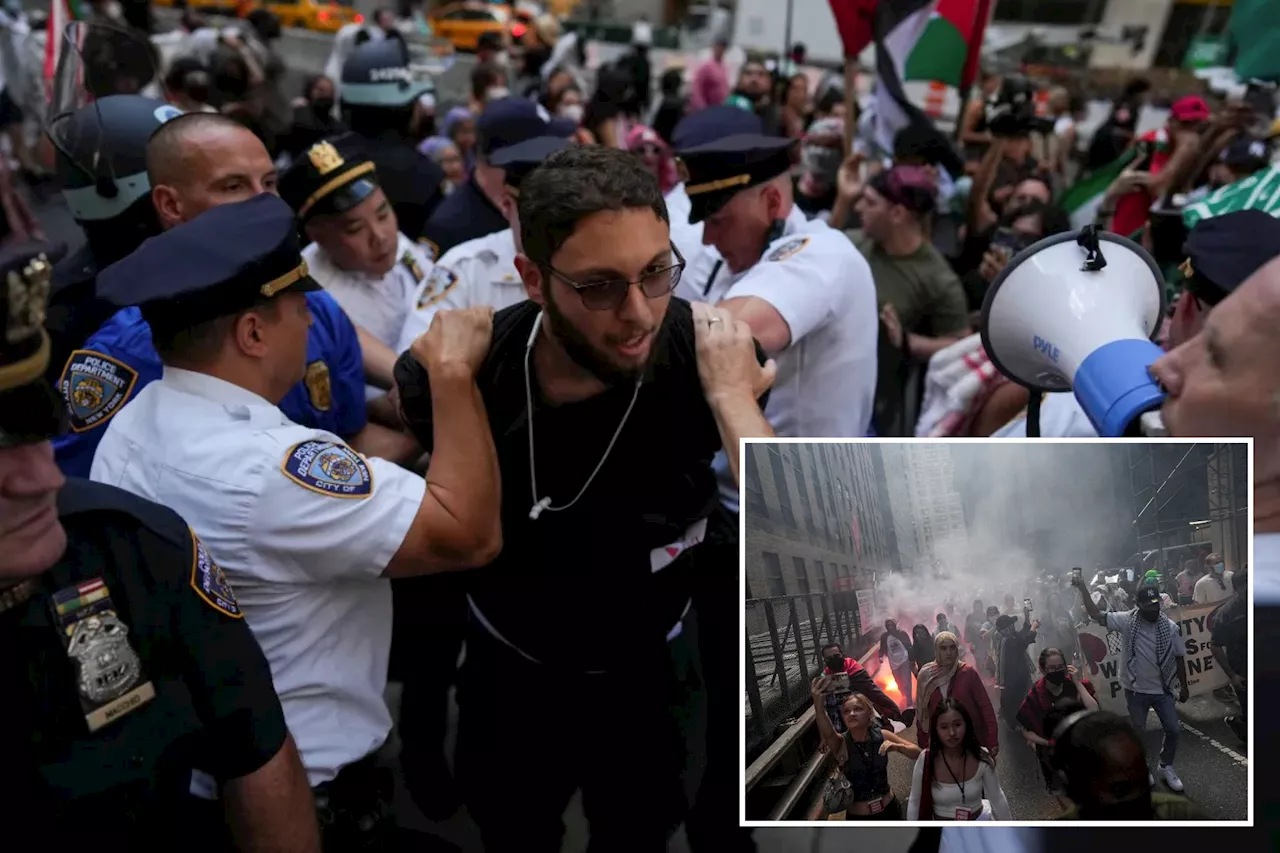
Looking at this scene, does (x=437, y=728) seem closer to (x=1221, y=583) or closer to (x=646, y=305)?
(x=646, y=305)

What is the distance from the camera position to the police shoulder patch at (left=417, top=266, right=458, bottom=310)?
296cm

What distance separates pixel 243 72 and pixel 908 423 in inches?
187

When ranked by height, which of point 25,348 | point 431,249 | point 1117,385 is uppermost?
point 25,348

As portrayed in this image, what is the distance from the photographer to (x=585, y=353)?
173 centimetres

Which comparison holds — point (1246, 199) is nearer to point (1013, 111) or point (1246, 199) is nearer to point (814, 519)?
point (814, 519)

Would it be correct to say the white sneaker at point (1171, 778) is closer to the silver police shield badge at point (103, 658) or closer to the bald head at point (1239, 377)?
the bald head at point (1239, 377)

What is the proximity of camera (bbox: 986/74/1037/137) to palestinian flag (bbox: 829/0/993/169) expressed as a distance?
18.0 inches

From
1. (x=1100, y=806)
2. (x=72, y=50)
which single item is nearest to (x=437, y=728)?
(x=1100, y=806)

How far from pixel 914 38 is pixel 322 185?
2818 millimetres

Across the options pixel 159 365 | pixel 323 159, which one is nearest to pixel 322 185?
pixel 323 159

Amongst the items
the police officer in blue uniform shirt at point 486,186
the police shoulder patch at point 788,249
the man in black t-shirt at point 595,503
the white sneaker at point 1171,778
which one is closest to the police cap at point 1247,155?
the police shoulder patch at point 788,249

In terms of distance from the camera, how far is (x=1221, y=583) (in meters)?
1.12

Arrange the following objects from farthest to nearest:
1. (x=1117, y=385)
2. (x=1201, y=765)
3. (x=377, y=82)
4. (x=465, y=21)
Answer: (x=465, y=21) → (x=377, y=82) → (x=1117, y=385) → (x=1201, y=765)

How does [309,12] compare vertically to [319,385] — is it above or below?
below
